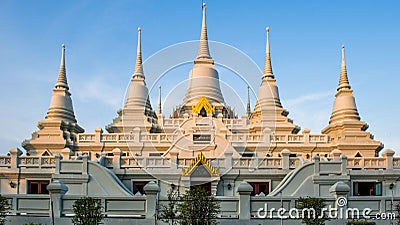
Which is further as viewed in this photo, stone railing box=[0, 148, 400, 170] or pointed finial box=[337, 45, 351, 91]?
pointed finial box=[337, 45, 351, 91]

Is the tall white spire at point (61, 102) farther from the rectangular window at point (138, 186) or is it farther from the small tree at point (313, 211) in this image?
Result: the small tree at point (313, 211)

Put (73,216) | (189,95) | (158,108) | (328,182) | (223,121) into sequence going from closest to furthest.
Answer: (73,216)
(328,182)
(223,121)
(189,95)
(158,108)

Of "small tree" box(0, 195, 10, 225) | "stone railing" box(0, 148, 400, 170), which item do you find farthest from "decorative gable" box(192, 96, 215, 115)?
"small tree" box(0, 195, 10, 225)

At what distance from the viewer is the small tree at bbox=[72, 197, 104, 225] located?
22.4 metres

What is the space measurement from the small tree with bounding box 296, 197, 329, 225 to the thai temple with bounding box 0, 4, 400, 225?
133 cm

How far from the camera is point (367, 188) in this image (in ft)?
113

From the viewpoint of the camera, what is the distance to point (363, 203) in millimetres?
25016

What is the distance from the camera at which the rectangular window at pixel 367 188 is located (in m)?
34.1

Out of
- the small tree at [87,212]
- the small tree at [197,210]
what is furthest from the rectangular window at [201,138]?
the small tree at [87,212]

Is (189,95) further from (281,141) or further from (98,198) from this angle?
(98,198)

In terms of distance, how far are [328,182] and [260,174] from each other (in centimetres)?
413

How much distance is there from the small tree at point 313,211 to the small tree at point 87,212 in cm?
805

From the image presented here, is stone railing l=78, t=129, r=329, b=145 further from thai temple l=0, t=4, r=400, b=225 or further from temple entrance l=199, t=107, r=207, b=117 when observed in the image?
temple entrance l=199, t=107, r=207, b=117

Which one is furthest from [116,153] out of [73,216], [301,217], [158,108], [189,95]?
[158,108]
